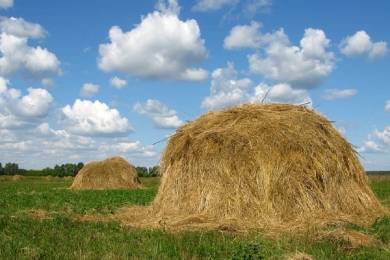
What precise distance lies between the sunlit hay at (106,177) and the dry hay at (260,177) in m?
22.3

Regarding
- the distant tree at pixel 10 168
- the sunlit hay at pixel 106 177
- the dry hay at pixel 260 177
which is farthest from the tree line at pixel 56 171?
the dry hay at pixel 260 177

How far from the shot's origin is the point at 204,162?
11.9 meters

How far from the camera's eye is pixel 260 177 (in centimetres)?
1115

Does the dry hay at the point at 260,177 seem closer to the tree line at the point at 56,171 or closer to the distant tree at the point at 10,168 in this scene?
the tree line at the point at 56,171

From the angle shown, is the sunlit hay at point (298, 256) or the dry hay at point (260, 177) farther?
the dry hay at point (260, 177)

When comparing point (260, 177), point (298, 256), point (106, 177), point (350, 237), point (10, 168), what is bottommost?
point (298, 256)

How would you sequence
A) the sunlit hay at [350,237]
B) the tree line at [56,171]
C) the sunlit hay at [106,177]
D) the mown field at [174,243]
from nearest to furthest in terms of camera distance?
the mown field at [174,243]
the sunlit hay at [350,237]
the sunlit hay at [106,177]
the tree line at [56,171]

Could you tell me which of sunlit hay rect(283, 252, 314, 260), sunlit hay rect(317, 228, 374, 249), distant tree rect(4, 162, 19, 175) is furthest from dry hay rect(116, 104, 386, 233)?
distant tree rect(4, 162, 19, 175)

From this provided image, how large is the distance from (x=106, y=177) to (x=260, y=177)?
25.5 metres

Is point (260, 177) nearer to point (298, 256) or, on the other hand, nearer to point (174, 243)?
point (174, 243)

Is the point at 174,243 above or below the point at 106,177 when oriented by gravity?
below

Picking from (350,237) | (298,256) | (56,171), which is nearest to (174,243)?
(298,256)

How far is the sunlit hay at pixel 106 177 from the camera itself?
34.5m

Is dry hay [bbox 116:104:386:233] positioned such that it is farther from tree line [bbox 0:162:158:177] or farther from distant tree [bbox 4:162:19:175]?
distant tree [bbox 4:162:19:175]
